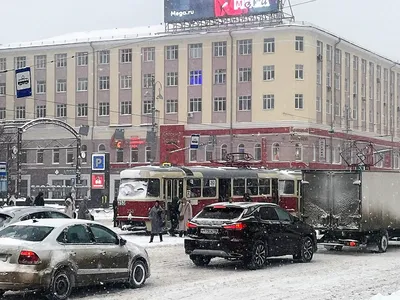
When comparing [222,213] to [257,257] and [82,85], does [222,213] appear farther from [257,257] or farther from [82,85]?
[82,85]

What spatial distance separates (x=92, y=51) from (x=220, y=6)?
14.0m

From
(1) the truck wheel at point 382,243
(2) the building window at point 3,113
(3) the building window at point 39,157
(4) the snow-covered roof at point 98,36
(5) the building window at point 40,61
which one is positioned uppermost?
(4) the snow-covered roof at point 98,36

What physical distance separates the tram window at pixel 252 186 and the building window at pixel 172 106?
33.7 m

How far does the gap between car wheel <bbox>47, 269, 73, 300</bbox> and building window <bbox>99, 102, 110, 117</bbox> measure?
6038 cm

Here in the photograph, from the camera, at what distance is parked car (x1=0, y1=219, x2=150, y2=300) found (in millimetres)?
12562

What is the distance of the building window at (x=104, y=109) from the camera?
7306 centimetres

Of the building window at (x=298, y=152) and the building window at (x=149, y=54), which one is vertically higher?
the building window at (x=149, y=54)

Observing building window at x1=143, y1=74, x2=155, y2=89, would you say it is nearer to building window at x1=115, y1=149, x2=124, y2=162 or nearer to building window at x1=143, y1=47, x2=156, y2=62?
building window at x1=143, y1=47, x2=156, y2=62

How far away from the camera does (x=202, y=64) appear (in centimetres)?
6988

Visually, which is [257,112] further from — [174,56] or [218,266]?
[218,266]

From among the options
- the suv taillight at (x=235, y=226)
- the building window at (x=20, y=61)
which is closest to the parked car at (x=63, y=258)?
the suv taillight at (x=235, y=226)

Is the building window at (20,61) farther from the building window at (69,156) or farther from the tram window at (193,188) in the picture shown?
the tram window at (193,188)

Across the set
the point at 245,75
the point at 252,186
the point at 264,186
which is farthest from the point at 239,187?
the point at 245,75

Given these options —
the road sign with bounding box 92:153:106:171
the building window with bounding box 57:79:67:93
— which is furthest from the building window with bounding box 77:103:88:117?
the road sign with bounding box 92:153:106:171
